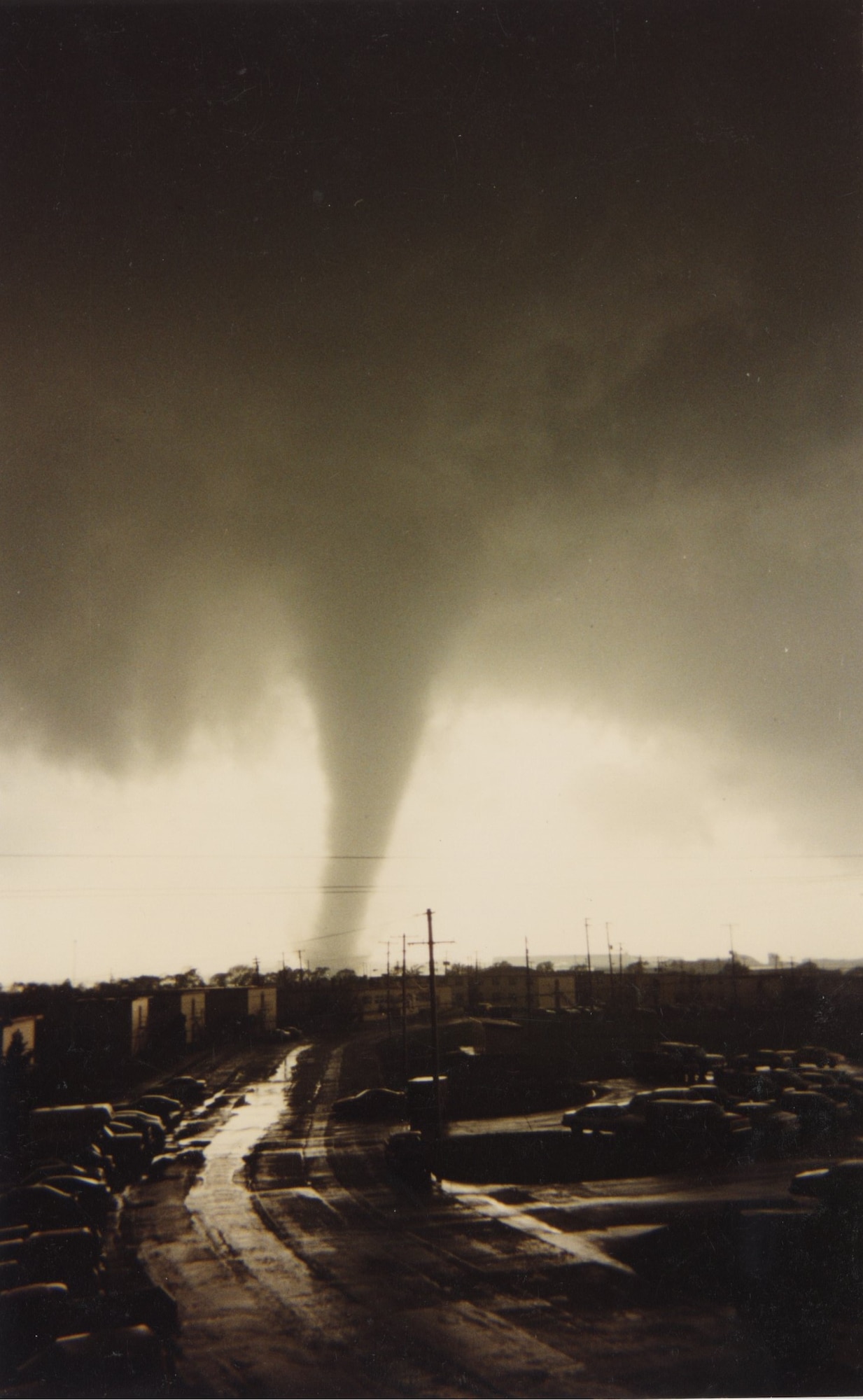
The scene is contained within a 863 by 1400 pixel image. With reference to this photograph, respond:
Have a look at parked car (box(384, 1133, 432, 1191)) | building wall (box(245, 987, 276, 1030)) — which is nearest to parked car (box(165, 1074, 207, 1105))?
parked car (box(384, 1133, 432, 1191))

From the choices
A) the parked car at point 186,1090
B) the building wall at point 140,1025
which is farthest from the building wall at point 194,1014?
the parked car at point 186,1090

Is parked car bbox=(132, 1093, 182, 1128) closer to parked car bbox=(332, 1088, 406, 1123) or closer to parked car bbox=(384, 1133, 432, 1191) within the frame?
parked car bbox=(332, 1088, 406, 1123)

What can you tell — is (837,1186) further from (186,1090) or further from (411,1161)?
(186,1090)

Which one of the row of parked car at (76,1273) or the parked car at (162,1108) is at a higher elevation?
the row of parked car at (76,1273)

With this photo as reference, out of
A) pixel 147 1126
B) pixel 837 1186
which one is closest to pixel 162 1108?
pixel 147 1126

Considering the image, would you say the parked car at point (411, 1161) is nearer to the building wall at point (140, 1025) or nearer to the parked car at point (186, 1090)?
the parked car at point (186, 1090)
